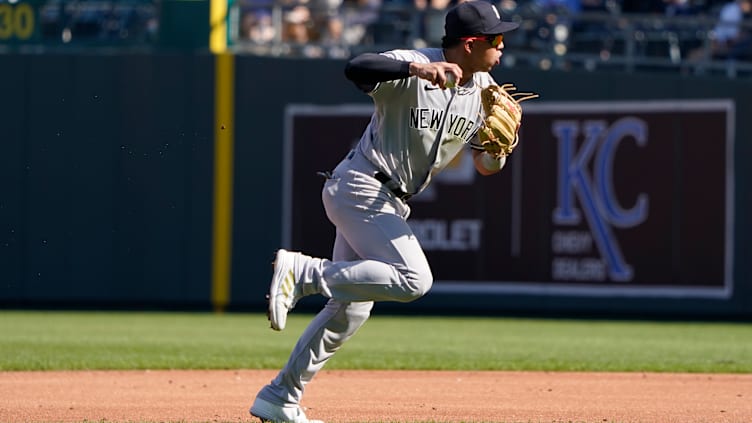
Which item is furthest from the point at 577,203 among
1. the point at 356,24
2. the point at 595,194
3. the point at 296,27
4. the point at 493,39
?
the point at 493,39

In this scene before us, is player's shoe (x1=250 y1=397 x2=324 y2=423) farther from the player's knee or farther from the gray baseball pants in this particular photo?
the player's knee

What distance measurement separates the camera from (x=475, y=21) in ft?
16.8

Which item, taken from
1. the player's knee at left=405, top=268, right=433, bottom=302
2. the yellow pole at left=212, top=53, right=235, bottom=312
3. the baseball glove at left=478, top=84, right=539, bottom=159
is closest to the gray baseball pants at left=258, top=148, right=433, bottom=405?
the player's knee at left=405, top=268, right=433, bottom=302

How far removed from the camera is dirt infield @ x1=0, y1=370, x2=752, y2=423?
619 cm

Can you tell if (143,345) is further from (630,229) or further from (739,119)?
(739,119)

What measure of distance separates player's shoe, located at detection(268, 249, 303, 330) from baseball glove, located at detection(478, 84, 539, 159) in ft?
3.30

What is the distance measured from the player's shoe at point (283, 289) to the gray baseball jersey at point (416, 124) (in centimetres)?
59

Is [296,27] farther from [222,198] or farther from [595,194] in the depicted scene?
[595,194]

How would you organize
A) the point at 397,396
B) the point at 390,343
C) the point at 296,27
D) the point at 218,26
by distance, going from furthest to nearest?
1. the point at 296,27
2. the point at 218,26
3. the point at 390,343
4. the point at 397,396

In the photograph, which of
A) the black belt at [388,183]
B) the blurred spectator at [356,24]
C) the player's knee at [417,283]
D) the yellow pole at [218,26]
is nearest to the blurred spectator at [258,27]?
the yellow pole at [218,26]

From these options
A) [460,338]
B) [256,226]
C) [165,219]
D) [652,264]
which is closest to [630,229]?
[652,264]

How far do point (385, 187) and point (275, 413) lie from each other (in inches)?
43.6

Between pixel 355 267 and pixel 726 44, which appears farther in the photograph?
pixel 726 44

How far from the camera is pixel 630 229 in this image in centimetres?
1347
